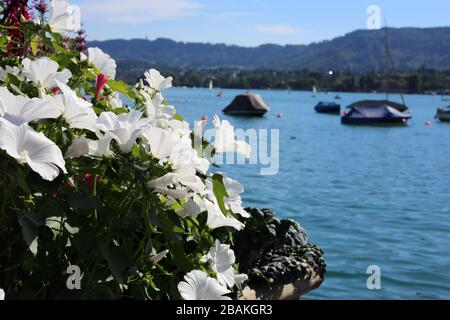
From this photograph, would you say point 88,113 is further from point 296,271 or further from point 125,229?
point 296,271

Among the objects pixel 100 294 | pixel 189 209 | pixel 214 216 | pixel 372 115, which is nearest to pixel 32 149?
pixel 100 294

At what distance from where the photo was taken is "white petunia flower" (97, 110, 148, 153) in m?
1.47

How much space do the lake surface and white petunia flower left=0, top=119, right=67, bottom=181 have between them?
1561mm

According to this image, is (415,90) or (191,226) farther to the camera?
(415,90)

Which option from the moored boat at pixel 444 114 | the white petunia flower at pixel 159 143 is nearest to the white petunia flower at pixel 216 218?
the white petunia flower at pixel 159 143

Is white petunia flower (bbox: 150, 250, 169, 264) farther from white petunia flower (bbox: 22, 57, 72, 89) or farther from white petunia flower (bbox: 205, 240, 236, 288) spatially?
white petunia flower (bbox: 22, 57, 72, 89)

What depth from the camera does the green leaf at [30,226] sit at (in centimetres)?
135

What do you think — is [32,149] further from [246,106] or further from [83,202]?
[246,106]

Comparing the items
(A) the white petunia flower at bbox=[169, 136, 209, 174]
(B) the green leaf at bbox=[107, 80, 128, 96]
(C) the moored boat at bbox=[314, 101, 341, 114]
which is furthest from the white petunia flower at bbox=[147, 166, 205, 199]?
(C) the moored boat at bbox=[314, 101, 341, 114]

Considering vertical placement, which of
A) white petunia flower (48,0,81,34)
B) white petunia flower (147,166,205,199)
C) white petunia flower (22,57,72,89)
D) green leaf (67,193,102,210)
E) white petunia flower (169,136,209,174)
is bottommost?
green leaf (67,193,102,210)

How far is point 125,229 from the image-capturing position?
58.7 inches

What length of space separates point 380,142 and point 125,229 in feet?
120
